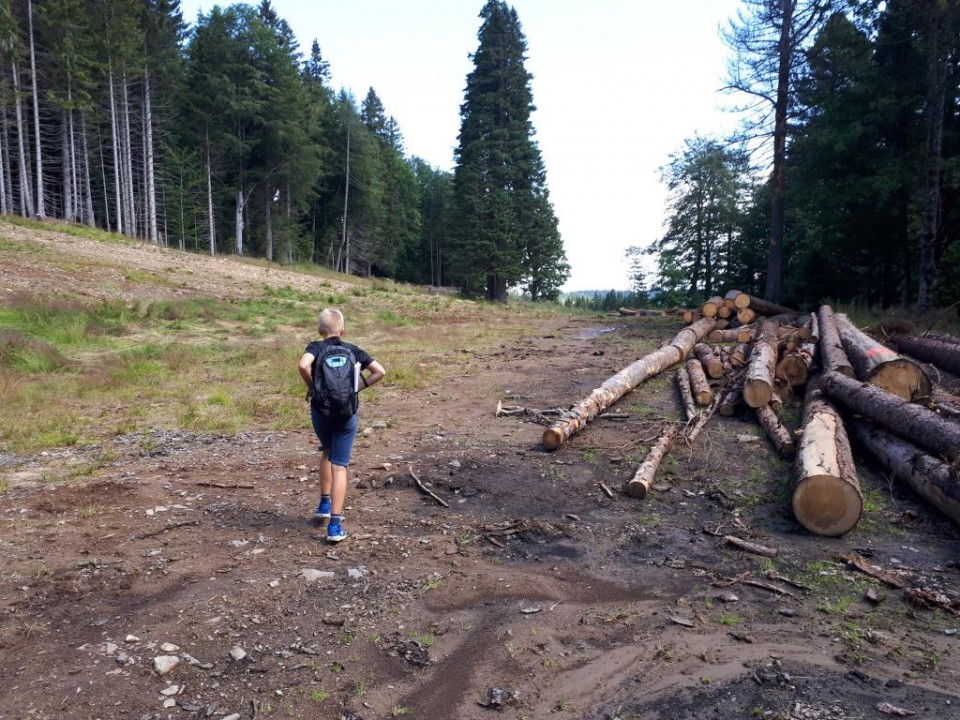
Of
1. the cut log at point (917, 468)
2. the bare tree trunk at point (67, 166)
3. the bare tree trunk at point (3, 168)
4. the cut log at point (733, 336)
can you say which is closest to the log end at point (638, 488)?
the cut log at point (917, 468)

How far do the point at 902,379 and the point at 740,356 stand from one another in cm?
376

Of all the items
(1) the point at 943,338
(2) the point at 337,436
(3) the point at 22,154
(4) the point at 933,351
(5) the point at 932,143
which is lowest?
(2) the point at 337,436

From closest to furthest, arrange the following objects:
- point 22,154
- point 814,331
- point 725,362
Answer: point 725,362, point 814,331, point 22,154

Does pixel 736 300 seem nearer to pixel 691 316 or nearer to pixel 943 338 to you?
pixel 691 316

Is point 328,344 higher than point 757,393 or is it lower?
higher

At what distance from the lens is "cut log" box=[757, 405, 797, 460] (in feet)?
21.5

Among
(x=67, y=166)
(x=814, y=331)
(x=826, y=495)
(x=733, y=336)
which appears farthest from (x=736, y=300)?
(x=67, y=166)

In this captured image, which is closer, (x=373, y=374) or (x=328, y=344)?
(x=328, y=344)

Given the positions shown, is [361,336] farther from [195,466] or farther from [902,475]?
[902,475]

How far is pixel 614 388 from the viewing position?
29.2 feet

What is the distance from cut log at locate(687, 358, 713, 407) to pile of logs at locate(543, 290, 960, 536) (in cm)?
2

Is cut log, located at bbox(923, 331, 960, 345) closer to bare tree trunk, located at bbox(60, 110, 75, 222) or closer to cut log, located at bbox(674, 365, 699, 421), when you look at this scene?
cut log, located at bbox(674, 365, 699, 421)

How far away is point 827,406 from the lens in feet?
23.2

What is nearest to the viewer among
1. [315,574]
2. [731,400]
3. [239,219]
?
[315,574]
